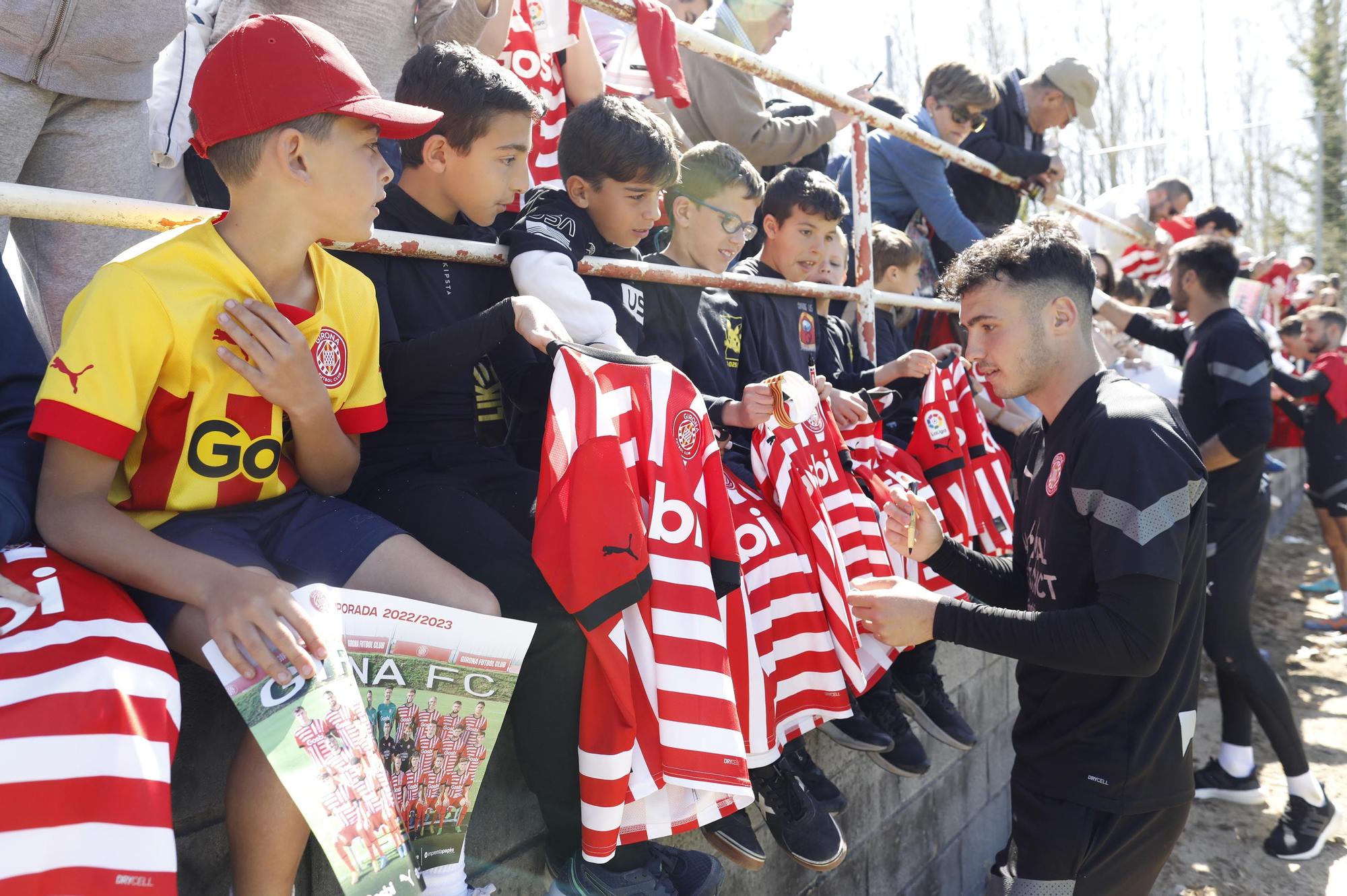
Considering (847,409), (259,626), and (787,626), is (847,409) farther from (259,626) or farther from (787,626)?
(259,626)

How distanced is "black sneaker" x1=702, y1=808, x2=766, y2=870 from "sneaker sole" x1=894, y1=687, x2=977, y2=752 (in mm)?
1272

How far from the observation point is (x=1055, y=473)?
2441 millimetres

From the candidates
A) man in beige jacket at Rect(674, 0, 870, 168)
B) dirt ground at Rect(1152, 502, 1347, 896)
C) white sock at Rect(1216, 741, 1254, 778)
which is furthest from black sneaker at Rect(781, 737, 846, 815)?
white sock at Rect(1216, 741, 1254, 778)

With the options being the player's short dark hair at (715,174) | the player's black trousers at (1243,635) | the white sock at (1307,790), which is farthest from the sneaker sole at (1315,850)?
the player's short dark hair at (715,174)

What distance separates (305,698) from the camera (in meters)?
1.34

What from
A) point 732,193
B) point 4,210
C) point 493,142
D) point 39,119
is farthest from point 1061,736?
point 39,119

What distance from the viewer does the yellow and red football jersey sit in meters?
1.46

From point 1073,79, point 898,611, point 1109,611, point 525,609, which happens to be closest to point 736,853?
point 898,611

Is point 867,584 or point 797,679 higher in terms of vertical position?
point 867,584

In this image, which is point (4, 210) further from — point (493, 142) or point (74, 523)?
point (493, 142)

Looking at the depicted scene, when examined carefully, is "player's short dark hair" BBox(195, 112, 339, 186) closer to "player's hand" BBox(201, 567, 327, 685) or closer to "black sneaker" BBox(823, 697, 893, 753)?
"player's hand" BBox(201, 567, 327, 685)

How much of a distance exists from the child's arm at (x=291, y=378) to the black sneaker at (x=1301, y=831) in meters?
4.86

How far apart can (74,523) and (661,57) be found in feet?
7.20

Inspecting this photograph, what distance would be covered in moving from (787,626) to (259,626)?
147cm
